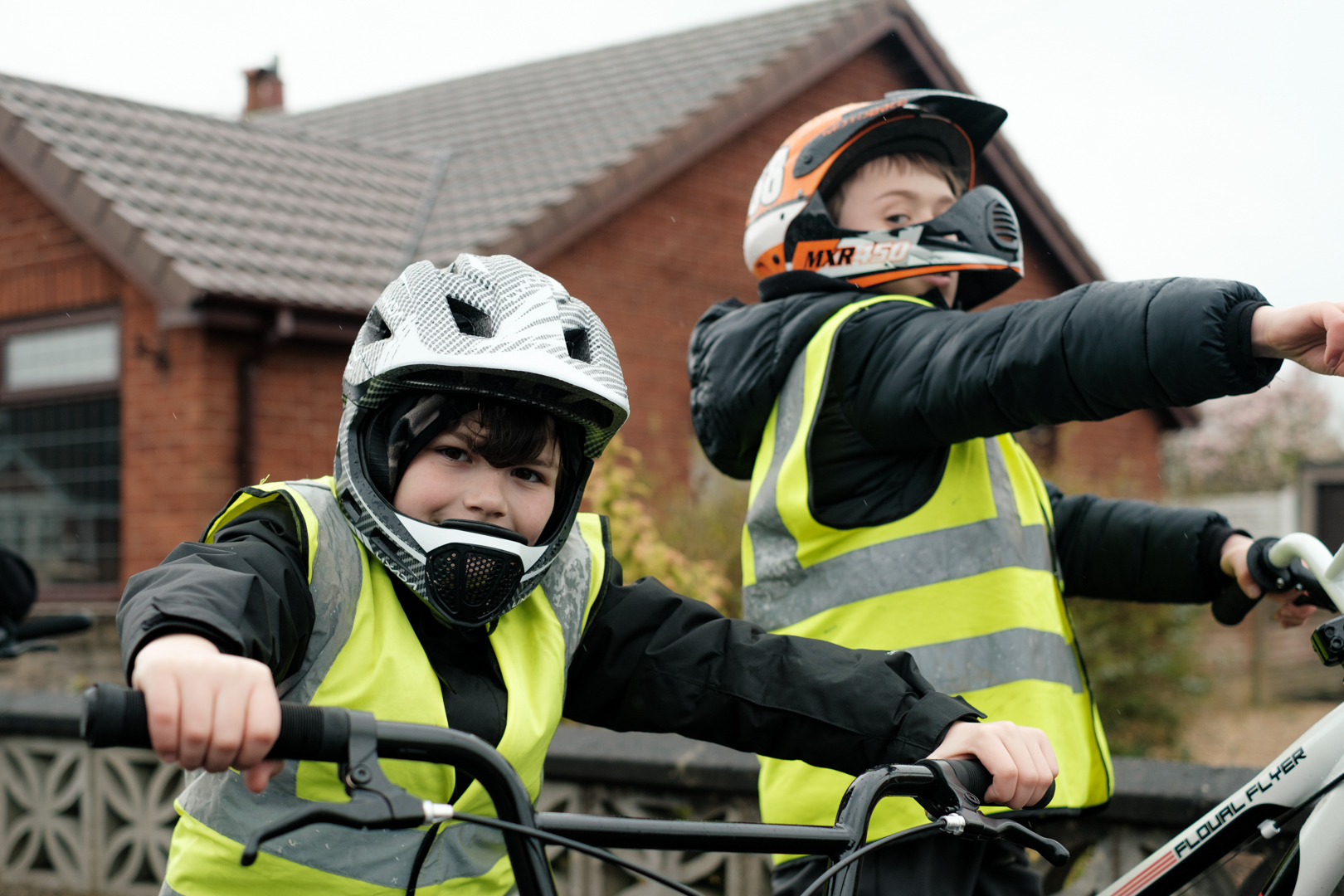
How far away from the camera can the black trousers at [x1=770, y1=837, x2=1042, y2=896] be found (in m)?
2.19

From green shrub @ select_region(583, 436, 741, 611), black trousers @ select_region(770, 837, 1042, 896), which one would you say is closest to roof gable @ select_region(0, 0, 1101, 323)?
green shrub @ select_region(583, 436, 741, 611)

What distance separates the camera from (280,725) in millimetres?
1299

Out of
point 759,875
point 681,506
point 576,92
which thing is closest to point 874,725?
point 759,875

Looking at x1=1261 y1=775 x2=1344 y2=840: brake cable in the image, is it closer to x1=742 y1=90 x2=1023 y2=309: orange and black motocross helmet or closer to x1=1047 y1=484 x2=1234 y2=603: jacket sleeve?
x1=1047 y1=484 x2=1234 y2=603: jacket sleeve

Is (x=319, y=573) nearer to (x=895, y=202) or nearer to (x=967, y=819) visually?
(x=967, y=819)

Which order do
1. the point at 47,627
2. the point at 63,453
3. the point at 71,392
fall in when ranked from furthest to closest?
the point at 63,453 → the point at 71,392 → the point at 47,627

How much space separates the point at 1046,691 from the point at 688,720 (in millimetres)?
760

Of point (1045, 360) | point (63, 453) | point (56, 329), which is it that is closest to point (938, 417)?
point (1045, 360)

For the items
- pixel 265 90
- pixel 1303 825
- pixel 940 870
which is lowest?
pixel 940 870

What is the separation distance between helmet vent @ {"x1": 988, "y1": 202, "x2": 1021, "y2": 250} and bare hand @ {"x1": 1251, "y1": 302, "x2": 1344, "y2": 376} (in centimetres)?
100

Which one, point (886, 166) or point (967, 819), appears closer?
point (967, 819)

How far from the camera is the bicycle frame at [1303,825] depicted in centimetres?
201

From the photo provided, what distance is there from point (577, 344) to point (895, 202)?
3.22ft

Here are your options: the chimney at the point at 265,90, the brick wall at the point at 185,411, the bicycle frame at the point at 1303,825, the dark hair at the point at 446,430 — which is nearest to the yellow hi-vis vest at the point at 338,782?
the dark hair at the point at 446,430
